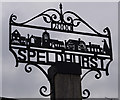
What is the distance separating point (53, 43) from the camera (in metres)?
5.14

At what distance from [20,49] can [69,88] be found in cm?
90

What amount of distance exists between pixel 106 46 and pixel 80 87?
0.95 m

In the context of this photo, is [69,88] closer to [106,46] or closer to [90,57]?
[90,57]

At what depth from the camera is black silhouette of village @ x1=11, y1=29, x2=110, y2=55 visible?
5.06 m

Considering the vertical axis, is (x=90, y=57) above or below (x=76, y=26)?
below

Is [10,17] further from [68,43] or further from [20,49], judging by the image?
[68,43]

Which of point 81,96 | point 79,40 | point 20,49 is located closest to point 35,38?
point 20,49

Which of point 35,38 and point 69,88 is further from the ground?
point 35,38

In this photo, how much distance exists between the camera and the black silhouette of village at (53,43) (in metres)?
5.06

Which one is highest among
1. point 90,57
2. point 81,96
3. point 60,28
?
point 60,28

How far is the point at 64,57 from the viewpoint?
5.11 m

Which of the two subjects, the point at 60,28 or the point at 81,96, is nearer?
the point at 81,96

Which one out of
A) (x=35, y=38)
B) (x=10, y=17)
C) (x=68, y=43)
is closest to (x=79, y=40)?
(x=68, y=43)

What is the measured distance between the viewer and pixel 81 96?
489 cm
